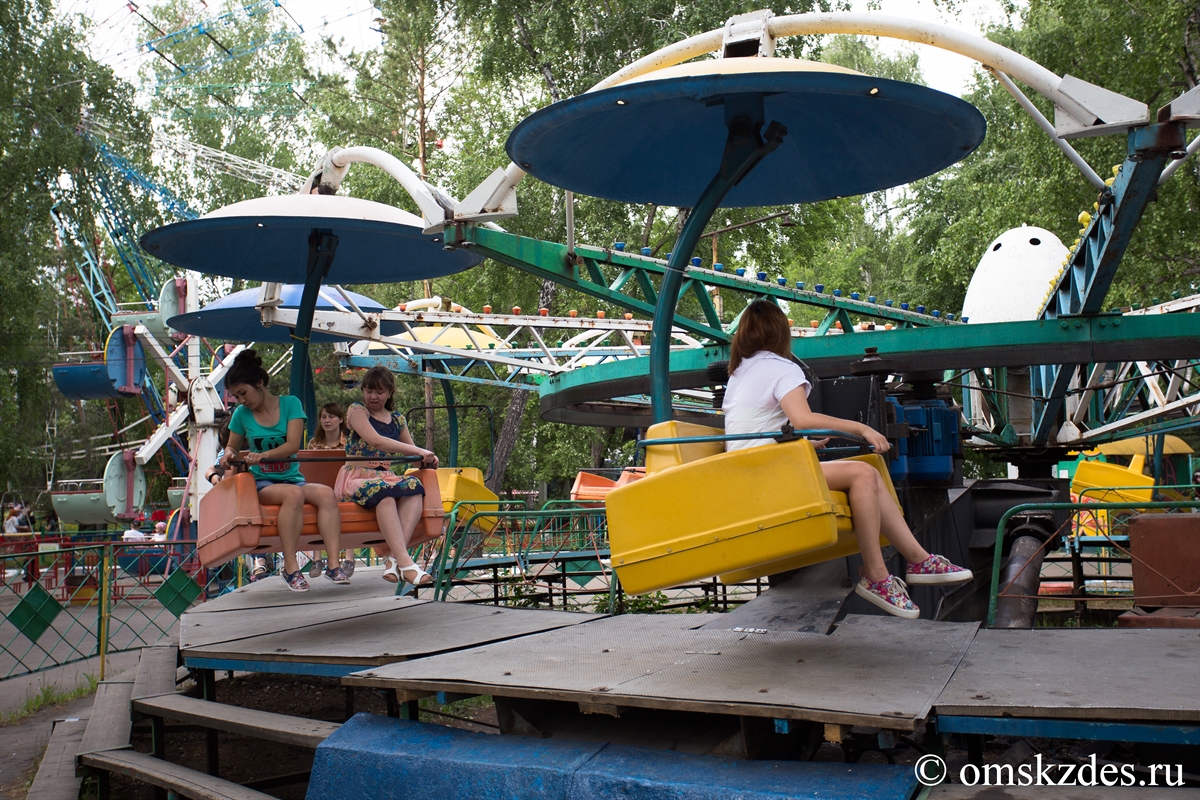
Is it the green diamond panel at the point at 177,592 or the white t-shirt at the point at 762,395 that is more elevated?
the white t-shirt at the point at 762,395

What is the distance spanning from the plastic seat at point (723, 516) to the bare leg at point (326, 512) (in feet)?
8.90

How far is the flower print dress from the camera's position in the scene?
6086mm

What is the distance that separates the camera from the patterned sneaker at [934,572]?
3908 mm

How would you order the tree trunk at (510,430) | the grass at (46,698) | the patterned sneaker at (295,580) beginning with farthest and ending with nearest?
the tree trunk at (510,430)
the grass at (46,698)
the patterned sneaker at (295,580)

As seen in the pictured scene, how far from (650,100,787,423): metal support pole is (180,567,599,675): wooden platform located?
1.44 m

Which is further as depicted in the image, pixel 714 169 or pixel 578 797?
pixel 714 169

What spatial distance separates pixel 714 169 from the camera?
638cm

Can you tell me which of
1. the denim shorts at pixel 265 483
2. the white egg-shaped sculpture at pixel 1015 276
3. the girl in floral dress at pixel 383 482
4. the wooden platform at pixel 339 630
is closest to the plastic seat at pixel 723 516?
the wooden platform at pixel 339 630

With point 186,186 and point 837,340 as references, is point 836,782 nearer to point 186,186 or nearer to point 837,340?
point 837,340

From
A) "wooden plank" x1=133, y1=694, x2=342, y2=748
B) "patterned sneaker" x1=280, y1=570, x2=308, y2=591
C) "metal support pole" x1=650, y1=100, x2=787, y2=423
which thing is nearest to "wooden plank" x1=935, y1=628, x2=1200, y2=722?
"metal support pole" x1=650, y1=100, x2=787, y2=423

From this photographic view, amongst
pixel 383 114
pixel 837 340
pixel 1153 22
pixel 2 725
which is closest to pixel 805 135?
pixel 837 340

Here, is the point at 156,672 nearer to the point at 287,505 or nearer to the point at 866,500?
the point at 287,505

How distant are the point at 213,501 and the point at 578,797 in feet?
11.4

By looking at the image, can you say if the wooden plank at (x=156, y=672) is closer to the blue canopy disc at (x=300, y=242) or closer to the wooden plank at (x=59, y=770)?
the wooden plank at (x=59, y=770)
